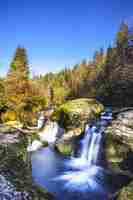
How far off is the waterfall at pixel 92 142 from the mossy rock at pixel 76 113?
154 centimetres

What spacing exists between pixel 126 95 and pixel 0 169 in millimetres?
25786

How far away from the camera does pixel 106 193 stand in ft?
38.0

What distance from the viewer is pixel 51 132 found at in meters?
22.9

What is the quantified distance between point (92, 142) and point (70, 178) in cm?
495

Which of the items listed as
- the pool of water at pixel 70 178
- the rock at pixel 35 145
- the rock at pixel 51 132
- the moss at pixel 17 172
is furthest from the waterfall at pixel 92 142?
the moss at pixel 17 172

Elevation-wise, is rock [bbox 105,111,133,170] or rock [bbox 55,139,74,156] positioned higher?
rock [bbox 105,111,133,170]

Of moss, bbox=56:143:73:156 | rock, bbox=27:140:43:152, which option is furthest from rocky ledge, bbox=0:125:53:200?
rock, bbox=27:140:43:152

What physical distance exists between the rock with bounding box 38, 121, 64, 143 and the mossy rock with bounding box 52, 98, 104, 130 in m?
0.65

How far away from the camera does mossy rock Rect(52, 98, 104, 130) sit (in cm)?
2094

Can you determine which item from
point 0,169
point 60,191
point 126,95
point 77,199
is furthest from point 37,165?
point 126,95

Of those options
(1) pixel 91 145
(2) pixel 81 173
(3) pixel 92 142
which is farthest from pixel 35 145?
(2) pixel 81 173

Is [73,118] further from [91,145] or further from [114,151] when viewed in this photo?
[114,151]

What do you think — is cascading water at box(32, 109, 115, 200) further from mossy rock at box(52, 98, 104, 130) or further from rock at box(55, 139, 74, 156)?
mossy rock at box(52, 98, 104, 130)

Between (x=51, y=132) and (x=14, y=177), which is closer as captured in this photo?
(x=14, y=177)
